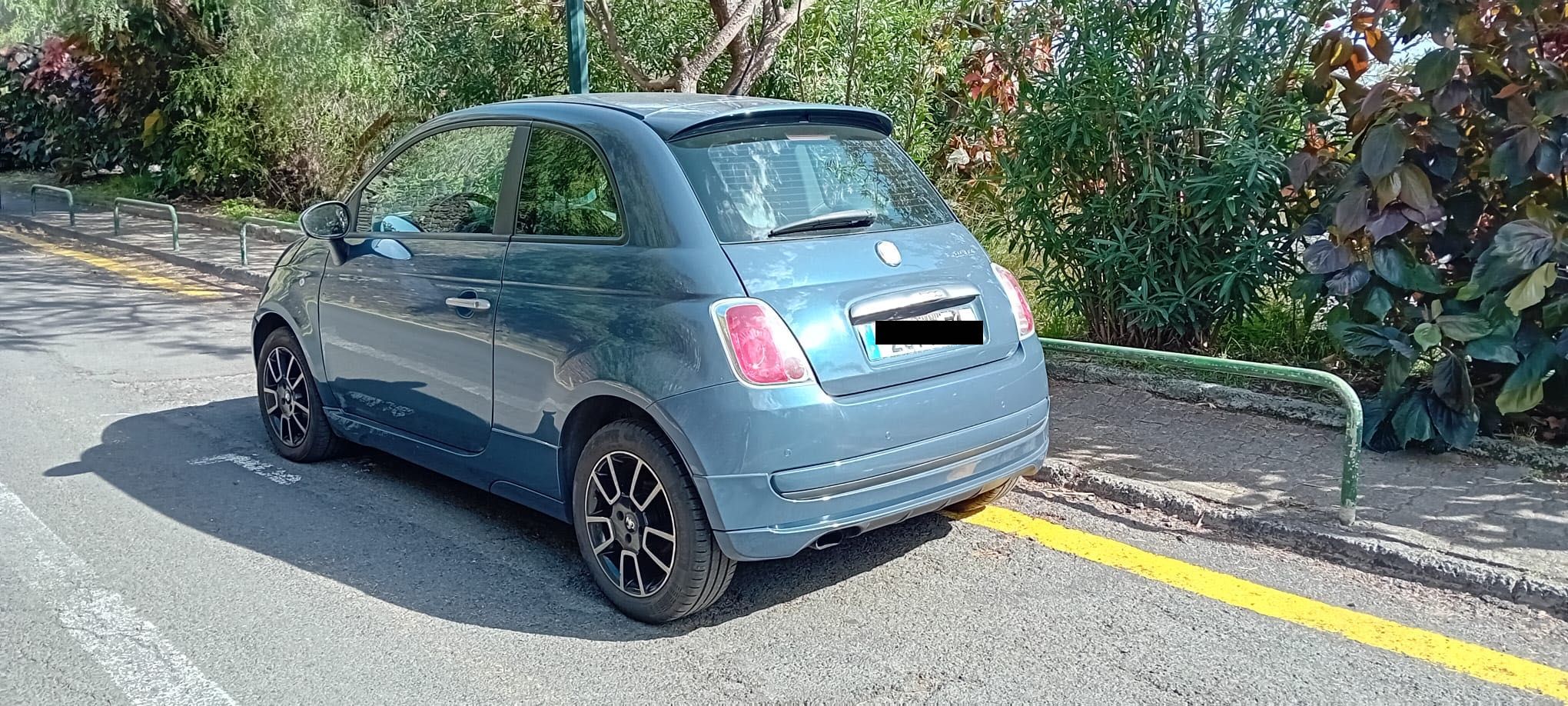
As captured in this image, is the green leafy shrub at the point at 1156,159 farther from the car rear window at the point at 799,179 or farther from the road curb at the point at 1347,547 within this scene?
the car rear window at the point at 799,179

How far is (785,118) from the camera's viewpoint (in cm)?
416

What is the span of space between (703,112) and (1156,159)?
3132mm

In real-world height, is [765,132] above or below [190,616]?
above

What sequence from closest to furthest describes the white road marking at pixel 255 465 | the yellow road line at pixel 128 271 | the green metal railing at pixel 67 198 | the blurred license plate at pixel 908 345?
the blurred license plate at pixel 908 345, the white road marking at pixel 255 465, the yellow road line at pixel 128 271, the green metal railing at pixel 67 198

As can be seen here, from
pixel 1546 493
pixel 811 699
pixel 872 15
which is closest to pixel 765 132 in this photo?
pixel 811 699

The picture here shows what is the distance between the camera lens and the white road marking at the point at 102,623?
11.1ft

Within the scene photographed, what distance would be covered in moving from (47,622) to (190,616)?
447mm

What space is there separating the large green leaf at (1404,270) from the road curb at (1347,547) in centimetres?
131

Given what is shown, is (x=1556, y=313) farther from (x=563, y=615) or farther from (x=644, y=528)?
(x=563, y=615)

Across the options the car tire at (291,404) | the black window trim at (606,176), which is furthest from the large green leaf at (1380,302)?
the car tire at (291,404)

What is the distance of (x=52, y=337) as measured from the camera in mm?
8789

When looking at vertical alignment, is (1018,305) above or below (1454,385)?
above

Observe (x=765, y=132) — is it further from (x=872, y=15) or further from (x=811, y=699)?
(x=872, y=15)

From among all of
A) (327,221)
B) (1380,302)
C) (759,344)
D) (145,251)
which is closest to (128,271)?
(145,251)
